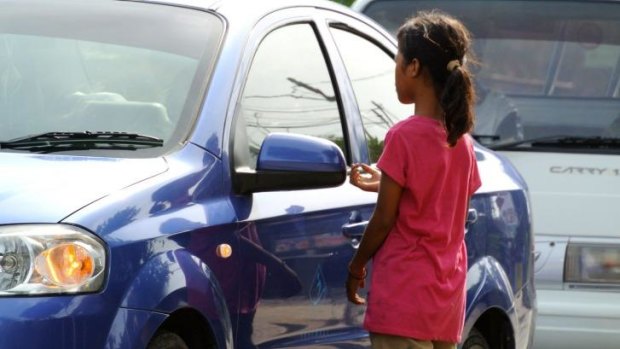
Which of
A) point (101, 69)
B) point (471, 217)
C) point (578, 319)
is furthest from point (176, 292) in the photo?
point (578, 319)

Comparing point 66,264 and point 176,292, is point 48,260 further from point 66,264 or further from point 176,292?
point 176,292

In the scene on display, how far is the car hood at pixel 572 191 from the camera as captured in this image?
24.5ft

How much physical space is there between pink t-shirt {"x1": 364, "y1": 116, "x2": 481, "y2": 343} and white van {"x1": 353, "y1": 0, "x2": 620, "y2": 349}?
3.12 m

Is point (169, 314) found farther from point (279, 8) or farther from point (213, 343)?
point (279, 8)

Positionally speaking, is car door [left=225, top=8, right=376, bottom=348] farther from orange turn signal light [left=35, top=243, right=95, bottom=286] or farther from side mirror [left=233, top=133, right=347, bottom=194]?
orange turn signal light [left=35, top=243, right=95, bottom=286]

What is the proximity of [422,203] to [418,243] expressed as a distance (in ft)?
0.37

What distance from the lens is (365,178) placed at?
15.5ft

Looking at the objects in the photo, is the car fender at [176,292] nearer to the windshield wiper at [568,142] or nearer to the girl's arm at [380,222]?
the girl's arm at [380,222]

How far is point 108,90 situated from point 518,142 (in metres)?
3.47

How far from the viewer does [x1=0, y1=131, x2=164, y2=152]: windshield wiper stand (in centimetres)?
439

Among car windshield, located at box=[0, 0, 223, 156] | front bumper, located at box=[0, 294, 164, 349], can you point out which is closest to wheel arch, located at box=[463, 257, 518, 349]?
car windshield, located at box=[0, 0, 223, 156]

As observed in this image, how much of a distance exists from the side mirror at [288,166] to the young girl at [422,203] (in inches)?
10.2

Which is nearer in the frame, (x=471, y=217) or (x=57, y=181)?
(x=57, y=181)

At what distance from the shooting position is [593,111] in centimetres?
787
